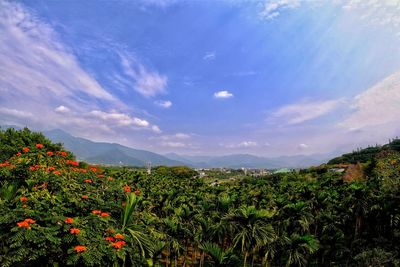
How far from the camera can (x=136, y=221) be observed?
14.5 meters

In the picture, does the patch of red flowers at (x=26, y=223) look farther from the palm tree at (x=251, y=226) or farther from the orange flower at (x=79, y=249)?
the palm tree at (x=251, y=226)

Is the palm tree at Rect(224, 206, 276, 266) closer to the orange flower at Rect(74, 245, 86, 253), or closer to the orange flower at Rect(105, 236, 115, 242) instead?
the orange flower at Rect(105, 236, 115, 242)

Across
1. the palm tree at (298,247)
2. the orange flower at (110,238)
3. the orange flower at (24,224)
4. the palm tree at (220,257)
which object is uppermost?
the orange flower at (24,224)

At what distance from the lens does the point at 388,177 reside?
91.5ft

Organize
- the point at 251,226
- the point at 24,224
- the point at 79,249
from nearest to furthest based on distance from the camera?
the point at 24,224 < the point at 79,249 < the point at 251,226

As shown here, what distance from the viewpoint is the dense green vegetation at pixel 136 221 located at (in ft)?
A: 31.6

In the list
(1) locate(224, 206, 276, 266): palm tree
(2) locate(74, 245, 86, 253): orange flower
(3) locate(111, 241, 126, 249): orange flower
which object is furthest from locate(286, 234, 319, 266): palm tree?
(2) locate(74, 245, 86, 253): orange flower

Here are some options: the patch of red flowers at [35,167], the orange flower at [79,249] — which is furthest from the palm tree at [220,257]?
the patch of red flowers at [35,167]

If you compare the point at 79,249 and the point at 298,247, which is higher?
the point at 79,249

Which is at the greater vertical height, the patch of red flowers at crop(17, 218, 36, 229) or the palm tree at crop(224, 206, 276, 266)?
the patch of red flowers at crop(17, 218, 36, 229)

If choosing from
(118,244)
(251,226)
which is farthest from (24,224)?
(251,226)

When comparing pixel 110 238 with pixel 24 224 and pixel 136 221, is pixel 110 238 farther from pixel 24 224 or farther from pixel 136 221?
pixel 136 221

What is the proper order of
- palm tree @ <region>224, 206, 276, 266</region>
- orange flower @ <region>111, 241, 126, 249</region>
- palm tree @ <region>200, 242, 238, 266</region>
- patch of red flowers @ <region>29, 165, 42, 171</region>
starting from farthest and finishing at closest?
1. palm tree @ <region>224, 206, 276, 266</region>
2. palm tree @ <region>200, 242, 238, 266</region>
3. patch of red flowers @ <region>29, 165, 42, 171</region>
4. orange flower @ <region>111, 241, 126, 249</region>

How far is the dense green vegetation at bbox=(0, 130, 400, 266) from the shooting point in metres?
9.64
